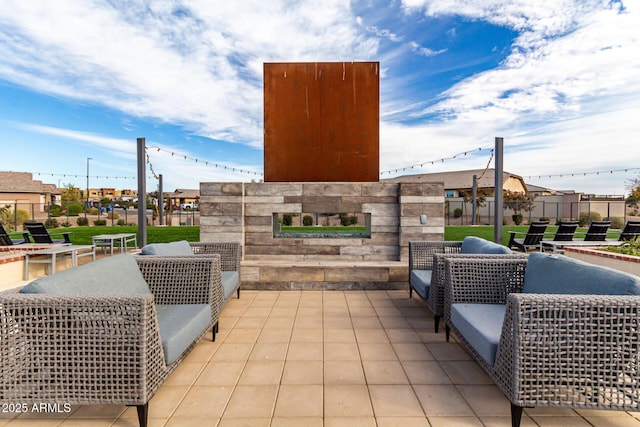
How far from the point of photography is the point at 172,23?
6836mm

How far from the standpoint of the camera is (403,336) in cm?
304

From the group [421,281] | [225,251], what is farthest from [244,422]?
[225,251]

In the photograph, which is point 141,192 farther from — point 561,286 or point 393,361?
point 561,286

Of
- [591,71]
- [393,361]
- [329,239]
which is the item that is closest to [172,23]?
[329,239]

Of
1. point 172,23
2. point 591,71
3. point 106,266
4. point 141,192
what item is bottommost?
→ point 106,266

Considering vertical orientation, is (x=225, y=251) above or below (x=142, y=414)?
above

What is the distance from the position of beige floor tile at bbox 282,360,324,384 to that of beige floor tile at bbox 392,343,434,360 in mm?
698

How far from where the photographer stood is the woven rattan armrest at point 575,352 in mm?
1585

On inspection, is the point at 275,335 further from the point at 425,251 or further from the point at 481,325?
the point at 425,251

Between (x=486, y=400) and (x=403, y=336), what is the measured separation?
1090mm

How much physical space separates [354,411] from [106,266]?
2.02m

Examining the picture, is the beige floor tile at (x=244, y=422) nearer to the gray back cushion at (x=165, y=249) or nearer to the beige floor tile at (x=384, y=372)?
the beige floor tile at (x=384, y=372)

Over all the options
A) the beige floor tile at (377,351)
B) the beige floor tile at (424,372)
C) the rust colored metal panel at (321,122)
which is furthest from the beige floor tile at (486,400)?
the rust colored metal panel at (321,122)

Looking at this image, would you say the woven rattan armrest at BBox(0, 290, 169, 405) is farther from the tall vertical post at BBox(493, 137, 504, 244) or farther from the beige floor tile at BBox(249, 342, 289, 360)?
the tall vertical post at BBox(493, 137, 504, 244)
